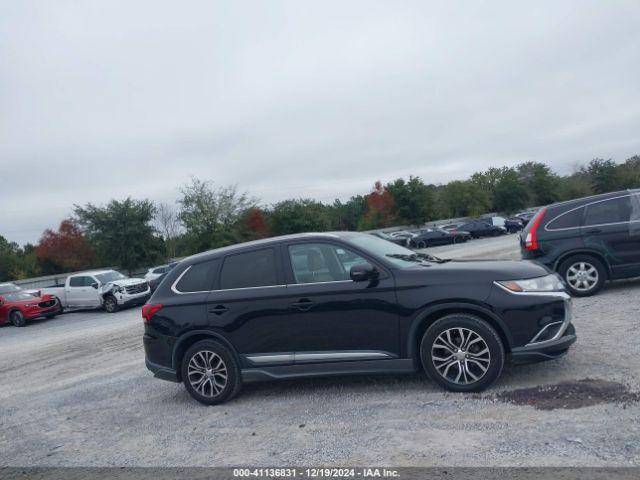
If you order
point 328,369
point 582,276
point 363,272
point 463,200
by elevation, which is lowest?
point 328,369

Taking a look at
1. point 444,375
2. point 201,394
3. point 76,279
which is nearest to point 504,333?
point 444,375

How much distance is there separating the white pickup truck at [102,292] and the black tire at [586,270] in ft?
55.2

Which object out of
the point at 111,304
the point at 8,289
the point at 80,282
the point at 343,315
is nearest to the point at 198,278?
the point at 343,315

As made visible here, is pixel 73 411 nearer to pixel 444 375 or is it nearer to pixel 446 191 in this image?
pixel 444 375

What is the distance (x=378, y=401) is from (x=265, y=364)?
1279 mm

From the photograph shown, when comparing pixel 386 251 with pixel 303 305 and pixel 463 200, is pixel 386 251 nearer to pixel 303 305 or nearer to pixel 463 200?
pixel 303 305

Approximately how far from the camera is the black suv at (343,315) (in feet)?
17.8

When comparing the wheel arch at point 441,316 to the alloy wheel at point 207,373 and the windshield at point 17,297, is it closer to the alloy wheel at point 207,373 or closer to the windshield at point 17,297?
the alloy wheel at point 207,373

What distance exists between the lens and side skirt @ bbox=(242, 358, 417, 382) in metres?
5.63

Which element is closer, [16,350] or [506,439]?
[506,439]

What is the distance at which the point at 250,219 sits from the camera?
5228cm

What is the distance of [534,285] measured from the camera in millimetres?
5504

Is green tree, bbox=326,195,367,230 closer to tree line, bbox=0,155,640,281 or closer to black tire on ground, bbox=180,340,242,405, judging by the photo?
tree line, bbox=0,155,640,281

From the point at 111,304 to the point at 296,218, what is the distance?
1242 inches
